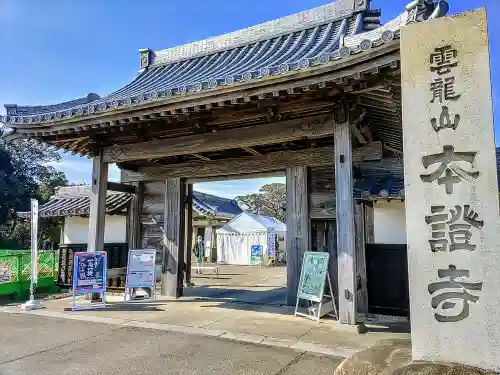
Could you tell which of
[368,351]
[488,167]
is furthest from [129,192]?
[488,167]

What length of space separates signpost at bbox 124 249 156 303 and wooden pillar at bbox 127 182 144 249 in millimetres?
1458

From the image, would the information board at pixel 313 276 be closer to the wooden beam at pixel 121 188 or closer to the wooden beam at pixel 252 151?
the wooden beam at pixel 252 151

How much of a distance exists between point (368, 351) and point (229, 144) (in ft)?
15.3

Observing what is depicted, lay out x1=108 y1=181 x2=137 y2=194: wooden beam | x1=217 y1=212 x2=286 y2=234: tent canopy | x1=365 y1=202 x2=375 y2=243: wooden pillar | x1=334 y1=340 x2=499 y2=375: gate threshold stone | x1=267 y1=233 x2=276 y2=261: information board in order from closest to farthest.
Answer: x1=334 y1=340 x2=499 y2=375: gate threshold stone
x1=365 y1=202 x2=375 y2=243: wooden pillar
x1=108 y1=181 x2=137 y2=194: wooden beam
x1=267 y1=233 x2=276 y2=261: information board
x1=217 y1=212 x2=286 y2=234: tent canopy

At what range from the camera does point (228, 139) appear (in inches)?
286

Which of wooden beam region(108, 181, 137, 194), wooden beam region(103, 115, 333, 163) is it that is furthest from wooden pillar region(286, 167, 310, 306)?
wooden beam region(108, 181, 137, 194)

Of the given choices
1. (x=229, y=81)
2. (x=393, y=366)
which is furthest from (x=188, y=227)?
(x=393, y=366)

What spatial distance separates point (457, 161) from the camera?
136 inches

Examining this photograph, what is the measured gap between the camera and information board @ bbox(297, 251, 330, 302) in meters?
6.76

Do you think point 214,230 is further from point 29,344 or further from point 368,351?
point 368,351

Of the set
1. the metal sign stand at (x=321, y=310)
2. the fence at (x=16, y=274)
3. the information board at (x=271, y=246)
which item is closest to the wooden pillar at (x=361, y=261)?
the metal sign stand at (x=321, y=310)

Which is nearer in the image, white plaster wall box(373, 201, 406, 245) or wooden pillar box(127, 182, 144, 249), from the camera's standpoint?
white plaster wall box(373, 201, 406, 245)

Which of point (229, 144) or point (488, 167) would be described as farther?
point (229, 144)

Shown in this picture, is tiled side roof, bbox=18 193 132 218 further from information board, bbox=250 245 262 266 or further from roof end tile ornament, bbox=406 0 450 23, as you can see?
information board, bbox=250 245 262 266
